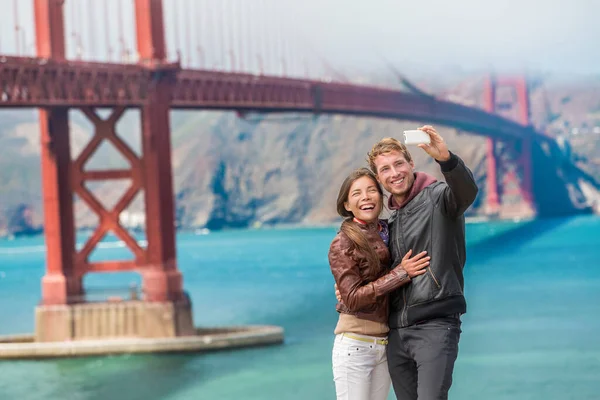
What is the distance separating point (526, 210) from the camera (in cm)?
11044

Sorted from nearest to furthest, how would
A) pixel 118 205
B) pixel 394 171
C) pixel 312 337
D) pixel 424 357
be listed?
pixel 424 357
pixel 394 171
pixel 118 205
pixel 312 337

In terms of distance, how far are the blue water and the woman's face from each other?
16.3 m

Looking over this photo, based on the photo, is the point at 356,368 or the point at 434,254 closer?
the point at 434,254

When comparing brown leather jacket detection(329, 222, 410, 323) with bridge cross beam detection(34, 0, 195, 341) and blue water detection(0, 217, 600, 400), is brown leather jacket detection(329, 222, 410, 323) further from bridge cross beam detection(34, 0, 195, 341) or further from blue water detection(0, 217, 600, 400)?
bridge cross beam detection(34, 0, 195, 341)

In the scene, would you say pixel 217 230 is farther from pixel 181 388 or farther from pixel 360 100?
pixel 181 388

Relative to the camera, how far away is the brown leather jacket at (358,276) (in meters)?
4.60

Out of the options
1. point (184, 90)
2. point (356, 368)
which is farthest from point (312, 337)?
point (356, 368)

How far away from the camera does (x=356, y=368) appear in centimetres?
473

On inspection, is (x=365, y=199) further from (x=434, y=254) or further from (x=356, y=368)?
(x=356, y=368)

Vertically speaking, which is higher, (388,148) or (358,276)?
(388,148)

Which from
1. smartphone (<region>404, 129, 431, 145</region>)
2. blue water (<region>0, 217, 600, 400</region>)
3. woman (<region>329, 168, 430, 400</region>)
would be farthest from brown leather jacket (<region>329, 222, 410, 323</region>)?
blue water (<region>0, 217, 600, 400</region>)

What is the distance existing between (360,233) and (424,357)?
1.60 ft

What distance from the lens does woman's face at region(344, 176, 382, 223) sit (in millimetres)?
4711

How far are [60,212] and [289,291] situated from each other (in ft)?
93.4
